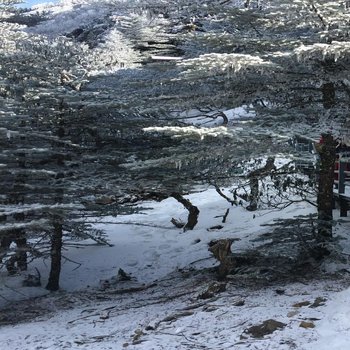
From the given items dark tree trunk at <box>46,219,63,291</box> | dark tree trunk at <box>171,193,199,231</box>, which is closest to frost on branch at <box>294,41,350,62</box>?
Result: dark tree trunk at <box>46,219,63,291</box>

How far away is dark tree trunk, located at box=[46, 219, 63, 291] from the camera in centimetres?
1005

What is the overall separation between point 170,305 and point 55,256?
3843 millimetres

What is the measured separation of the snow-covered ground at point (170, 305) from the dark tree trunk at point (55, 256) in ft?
0.86

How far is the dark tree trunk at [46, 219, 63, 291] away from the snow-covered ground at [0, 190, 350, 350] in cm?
26

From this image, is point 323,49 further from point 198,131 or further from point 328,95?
point 328,95

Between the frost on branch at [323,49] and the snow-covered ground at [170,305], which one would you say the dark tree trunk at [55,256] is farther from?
the frost on branch at [323,49]

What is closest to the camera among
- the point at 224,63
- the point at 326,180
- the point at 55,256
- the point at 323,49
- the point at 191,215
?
the point at 323,49

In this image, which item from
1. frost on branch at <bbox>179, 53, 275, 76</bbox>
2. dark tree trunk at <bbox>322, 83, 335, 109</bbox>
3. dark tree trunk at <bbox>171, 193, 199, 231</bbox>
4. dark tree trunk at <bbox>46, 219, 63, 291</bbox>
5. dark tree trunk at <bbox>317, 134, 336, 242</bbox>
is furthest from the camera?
dark tree trunk at <bbox>171, 193, 199, 231</bbox>

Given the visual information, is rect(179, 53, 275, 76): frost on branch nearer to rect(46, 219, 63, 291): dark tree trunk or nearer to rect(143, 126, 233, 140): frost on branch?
rect(143, 126, 233, 140): frost on branch

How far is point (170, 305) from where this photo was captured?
750cm

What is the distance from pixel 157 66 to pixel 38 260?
696 cm

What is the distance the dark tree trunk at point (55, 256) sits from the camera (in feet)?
33.0

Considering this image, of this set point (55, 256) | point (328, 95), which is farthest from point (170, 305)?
point (328, 95)

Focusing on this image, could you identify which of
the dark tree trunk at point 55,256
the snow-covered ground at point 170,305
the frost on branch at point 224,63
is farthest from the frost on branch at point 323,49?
the dark tree trunk at point 55,256
